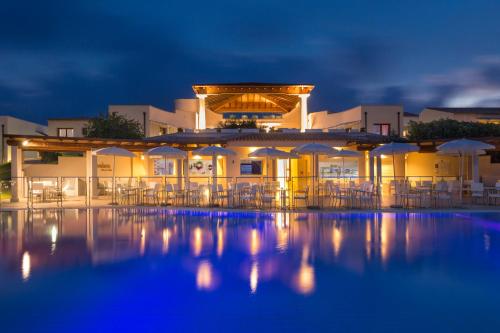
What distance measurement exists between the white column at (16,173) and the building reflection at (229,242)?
4.92 meters

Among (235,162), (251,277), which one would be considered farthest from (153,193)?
(251,277)

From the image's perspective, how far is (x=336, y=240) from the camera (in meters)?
9.81

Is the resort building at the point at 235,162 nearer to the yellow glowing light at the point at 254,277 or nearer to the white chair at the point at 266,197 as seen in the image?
the white chair at the point at 266,197

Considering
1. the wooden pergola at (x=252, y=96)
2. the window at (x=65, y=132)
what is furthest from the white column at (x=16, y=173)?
the window at (x=65, y=132)

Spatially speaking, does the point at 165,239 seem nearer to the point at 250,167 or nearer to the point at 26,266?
the point at 26,266

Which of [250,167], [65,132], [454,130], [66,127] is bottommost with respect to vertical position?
[250,167]

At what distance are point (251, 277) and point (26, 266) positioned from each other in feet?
15.2

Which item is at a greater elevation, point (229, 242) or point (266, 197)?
point (266, 197)

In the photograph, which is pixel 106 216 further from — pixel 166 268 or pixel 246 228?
pixel 166 268

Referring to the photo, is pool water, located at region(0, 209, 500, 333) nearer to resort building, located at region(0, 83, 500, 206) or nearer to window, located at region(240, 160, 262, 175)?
resort building, located at region(0, 83, 500, 206)

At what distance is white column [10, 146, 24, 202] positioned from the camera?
18703 mm

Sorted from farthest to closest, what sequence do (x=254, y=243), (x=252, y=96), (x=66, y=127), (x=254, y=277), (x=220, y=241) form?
(x=66, y=127), (x=252, y=96), (x=220, y=241), (x=254, y=243), (x=254, y=277)

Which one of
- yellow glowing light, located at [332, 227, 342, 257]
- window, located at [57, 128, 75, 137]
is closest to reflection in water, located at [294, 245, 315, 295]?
yellow glowing light, located at [332, 227, 342, 257]

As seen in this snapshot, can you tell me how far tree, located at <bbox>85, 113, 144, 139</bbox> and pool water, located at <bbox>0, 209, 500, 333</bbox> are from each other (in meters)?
18.1
